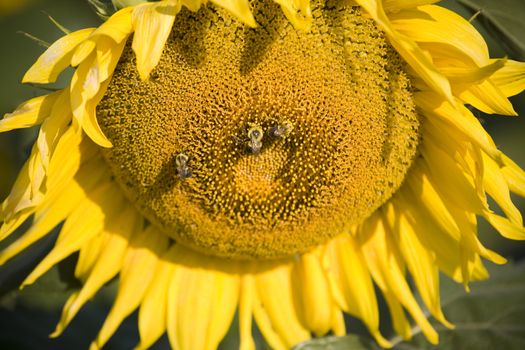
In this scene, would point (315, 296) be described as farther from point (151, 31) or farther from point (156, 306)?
point (151, 31)

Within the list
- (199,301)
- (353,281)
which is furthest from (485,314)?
(199,301)

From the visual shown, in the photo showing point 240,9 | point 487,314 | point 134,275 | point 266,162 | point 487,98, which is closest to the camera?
point 240,9

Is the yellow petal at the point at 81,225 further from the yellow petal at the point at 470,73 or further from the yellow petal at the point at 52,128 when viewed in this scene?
the yellow petal at the point at 470,73

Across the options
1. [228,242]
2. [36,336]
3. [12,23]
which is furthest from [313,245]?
[12,23]

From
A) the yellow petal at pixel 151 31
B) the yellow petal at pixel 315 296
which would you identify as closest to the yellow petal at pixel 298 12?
the yellow petal at pixel 151 31

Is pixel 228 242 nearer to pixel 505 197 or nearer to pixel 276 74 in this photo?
pixel 276 74

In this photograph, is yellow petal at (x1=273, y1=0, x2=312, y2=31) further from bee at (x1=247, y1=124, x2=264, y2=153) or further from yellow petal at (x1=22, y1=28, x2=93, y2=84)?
yellow petal at (x1=22, y1=28, x2=93, y2=84)
